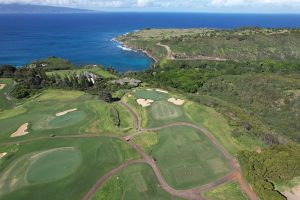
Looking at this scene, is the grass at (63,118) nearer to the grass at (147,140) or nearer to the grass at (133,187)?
the grass at (147,140)

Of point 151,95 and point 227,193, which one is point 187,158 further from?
point 151,95

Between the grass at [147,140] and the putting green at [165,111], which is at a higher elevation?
the putting green at [165,111]

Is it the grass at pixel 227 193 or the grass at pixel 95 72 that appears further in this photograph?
the grass at pixel 95 72

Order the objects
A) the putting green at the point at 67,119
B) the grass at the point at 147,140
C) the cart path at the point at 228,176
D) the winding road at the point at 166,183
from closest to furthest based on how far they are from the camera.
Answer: the winding road at the point at 166,183 → the cart path at the point at 228,176 → the grass at the point at 147,140 → the putting green at the point at 67,119

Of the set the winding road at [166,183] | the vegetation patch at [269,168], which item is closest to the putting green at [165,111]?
the winding road at [166,183]

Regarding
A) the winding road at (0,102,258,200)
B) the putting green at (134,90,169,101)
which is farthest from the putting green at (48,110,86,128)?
the putting green at (134,90,169,101)

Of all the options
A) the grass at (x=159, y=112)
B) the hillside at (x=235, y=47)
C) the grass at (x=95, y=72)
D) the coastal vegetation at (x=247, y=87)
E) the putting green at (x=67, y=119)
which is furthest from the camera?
the hillside at (x=235, y=47)

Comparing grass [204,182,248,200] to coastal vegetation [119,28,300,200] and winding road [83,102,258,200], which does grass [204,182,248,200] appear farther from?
coastal vegetation [119,28,300,200]
